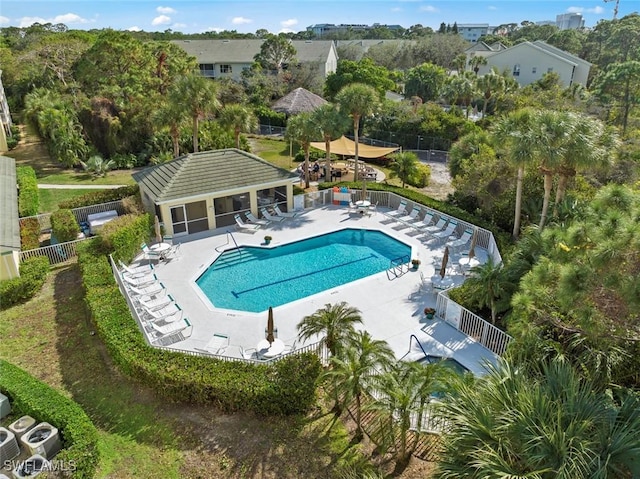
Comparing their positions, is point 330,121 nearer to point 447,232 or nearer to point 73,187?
point 447,232

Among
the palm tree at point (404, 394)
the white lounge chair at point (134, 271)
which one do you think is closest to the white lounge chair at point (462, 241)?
the palm tree at point (404, 394)

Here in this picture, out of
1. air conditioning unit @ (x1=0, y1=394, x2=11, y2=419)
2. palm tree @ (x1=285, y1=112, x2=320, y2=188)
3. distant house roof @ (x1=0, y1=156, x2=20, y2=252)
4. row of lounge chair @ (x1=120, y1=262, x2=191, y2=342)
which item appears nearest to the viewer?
air conditioning unit @ (x1=0, y1=394, x2=11, y2=419)

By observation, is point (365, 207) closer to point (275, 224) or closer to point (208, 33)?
point (275, 224)

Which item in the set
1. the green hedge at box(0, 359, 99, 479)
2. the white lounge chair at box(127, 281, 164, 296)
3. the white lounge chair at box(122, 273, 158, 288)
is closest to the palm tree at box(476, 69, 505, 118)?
the white lounge chair at box(122, 273, 158, 288)

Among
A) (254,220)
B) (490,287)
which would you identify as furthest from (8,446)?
(254,220)

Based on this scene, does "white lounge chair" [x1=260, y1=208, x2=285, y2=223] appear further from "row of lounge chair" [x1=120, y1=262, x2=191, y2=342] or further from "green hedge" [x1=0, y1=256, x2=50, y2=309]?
"green hedge" [x1=0, y1=256, x2=50, y2=309]

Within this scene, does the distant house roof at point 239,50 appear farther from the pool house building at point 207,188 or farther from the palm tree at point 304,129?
the pool house building at point 207,188
